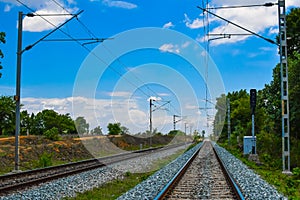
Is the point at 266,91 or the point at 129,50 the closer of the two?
the point at 129,50

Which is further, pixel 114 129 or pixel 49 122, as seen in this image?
pixel 49 122

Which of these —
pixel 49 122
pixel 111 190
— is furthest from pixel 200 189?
pixel 49 122

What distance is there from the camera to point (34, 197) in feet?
38.0

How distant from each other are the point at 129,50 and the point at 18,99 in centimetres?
929

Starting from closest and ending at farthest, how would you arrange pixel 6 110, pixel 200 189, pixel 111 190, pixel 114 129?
pixel 200 189, pixel 111 190, pixel 6 110, pixel 114 129

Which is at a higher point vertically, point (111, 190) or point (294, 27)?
point (294, 27)

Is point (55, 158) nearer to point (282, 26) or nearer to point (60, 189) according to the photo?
point (60, 189)

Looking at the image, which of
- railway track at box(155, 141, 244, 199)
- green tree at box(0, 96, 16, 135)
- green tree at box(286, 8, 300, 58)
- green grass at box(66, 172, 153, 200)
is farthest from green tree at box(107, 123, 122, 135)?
railway track at box(155, 141, 244, 199)

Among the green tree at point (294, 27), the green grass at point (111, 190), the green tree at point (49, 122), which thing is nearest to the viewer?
the green grass at point (111, 190)

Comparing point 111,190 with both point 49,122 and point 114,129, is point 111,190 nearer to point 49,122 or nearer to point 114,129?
point 114,129

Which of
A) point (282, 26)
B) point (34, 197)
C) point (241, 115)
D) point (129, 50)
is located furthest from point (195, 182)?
point (241, 115)

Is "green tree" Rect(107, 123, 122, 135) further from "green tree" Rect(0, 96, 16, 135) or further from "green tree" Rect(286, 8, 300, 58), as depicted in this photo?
"green tree" Rect(286, 8, 300, 58)

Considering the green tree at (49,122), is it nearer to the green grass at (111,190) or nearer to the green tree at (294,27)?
the green tree at (294,27)

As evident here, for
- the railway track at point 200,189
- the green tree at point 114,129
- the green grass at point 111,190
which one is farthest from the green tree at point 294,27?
the green tree at point 114,129
